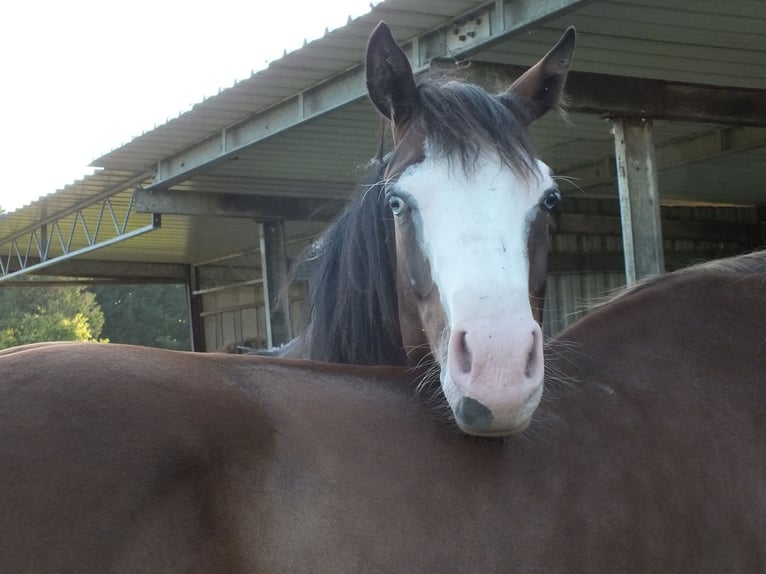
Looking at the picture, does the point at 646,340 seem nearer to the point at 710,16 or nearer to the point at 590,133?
the point at 710,16

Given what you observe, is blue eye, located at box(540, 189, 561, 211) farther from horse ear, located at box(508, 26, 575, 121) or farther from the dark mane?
horse ear, located at box(508, 26, 575, 121)

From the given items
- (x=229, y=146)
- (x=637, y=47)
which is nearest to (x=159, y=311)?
(x=229, y=146)

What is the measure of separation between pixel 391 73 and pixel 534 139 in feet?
20.9

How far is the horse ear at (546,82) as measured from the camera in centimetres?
279

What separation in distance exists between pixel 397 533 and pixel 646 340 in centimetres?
92

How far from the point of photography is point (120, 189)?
10.9 m

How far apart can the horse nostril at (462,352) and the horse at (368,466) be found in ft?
0.44

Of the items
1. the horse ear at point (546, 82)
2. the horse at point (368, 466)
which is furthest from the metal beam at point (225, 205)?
the horse at point (368, 466)

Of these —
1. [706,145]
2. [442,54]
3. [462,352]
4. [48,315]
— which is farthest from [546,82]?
[48,315]

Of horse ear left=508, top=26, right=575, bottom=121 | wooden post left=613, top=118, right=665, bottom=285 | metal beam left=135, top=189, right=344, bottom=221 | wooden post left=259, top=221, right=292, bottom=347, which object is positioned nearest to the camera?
horse ear left=508, top=26, right=575, bottom=121

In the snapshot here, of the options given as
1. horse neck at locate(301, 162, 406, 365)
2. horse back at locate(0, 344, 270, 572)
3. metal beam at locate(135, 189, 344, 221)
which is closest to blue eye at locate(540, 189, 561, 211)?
horse neck at locate(301, 162, 406, 365)

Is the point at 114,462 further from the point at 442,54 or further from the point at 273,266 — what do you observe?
the point at 273,266

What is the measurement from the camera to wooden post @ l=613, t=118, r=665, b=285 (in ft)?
21.1

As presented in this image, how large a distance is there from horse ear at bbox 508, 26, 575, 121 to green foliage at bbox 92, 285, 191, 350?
3624 centimetres
